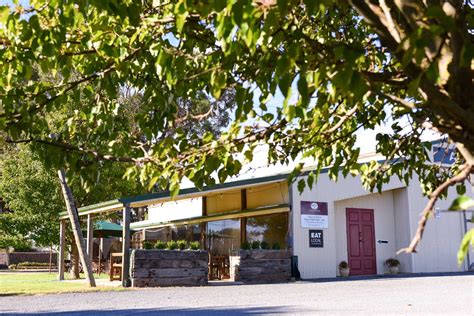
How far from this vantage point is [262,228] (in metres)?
20.5

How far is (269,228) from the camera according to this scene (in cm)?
2023

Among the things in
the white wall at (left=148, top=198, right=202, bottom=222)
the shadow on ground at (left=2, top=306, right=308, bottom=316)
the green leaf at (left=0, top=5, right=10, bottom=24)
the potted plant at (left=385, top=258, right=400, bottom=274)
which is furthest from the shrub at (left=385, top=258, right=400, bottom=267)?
the green leaf at (left=0, top=5, right=10, bottom=24)

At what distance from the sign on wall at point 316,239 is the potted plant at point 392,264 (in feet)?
10.6

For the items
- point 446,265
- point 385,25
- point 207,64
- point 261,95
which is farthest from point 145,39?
point 446,265

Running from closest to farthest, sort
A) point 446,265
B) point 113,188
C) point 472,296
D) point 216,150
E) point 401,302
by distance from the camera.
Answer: point 216,150
point 401,302
point 472,296
point 446,265
point 113,188

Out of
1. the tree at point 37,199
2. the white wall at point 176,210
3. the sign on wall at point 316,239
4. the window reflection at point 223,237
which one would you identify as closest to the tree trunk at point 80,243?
the window reflection at point 223,237

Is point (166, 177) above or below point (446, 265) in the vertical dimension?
above

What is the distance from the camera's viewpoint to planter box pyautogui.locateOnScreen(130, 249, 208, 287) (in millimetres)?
15516

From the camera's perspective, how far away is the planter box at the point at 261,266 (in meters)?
17.4

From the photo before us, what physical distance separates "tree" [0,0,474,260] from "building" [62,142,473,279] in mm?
12213

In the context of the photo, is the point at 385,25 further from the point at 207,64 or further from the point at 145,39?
the point at 145,39

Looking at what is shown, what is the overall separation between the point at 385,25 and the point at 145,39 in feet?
6.24

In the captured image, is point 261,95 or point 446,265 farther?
point 446,265

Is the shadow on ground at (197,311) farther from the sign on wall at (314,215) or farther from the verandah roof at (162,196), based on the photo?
the sign on wall at (314,215)
